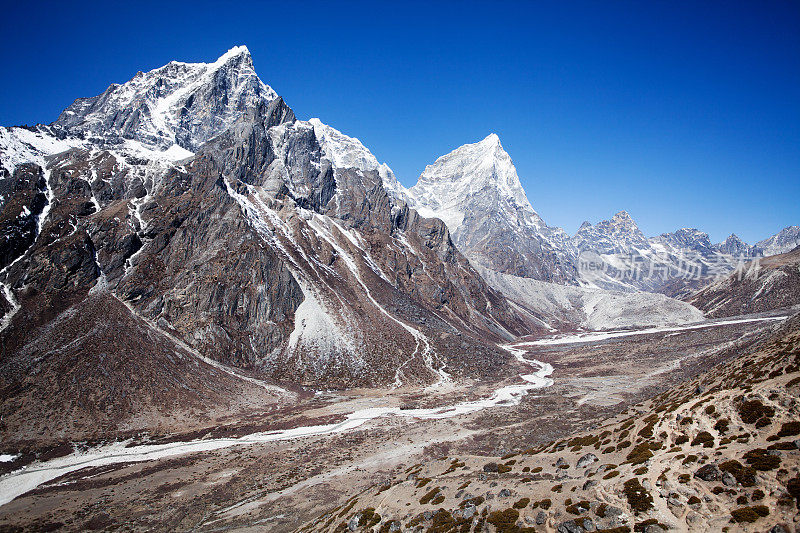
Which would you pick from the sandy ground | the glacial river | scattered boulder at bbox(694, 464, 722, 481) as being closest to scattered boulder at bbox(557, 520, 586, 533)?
scattered boulder at bbox(694, 464, 722, 481)

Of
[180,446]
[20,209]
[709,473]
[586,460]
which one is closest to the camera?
[709,473]

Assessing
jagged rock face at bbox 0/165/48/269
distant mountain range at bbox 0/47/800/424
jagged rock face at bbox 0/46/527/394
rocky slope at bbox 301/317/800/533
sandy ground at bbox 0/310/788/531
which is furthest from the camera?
jagged rock face at bbox 0/46/527/394

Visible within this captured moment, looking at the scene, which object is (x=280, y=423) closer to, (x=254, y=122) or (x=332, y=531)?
(x=332, y=531)

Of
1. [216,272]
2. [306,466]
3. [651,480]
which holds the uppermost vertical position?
[216,272]

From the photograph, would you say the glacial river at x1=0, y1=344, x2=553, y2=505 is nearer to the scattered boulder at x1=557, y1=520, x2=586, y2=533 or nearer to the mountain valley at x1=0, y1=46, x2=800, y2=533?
the mountain valley at x1=0, y1=46, x2=800, y2=533

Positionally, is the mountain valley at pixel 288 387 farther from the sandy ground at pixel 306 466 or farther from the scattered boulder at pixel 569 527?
→ the sandy ground at pixel 306 466

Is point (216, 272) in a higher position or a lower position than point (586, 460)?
higher

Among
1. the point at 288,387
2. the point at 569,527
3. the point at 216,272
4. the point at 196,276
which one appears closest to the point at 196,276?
the point at 196,276

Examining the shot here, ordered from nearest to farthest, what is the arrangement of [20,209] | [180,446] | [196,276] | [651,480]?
[651,480], [180,446], [20,209], [196,276]

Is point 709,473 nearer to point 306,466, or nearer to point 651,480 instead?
point 651,480
